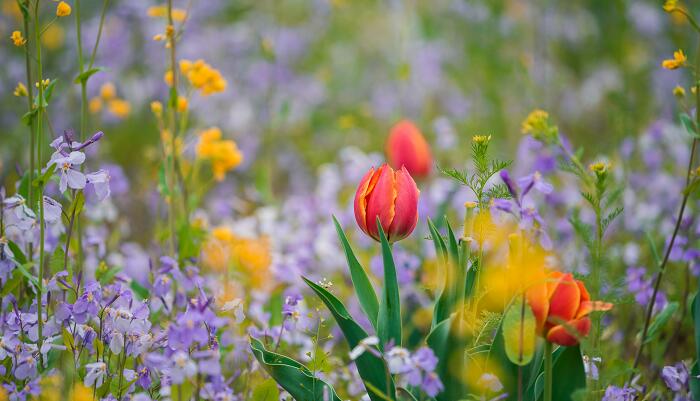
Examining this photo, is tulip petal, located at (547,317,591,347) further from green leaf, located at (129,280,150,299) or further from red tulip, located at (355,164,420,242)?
green leaf, located at (129,280,150,299)

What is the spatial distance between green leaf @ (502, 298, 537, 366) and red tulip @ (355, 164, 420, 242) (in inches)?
9.2

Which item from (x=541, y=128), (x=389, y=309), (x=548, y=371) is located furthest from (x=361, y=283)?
(x=541, y=128)

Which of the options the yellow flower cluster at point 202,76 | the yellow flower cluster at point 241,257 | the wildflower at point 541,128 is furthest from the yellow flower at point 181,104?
the wildflower at point 541,128

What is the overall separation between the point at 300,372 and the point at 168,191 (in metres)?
0.68

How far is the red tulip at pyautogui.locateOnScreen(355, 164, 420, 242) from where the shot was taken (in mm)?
1142

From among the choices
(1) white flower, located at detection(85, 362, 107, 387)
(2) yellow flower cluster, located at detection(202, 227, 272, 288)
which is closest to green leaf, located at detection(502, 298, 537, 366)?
(1) white flower, located at detection(85, 362, 107, 387)

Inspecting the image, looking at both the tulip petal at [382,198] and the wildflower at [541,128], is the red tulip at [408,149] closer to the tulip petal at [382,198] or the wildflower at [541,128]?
the wildflower at [541,128]

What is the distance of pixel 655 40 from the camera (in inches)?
166

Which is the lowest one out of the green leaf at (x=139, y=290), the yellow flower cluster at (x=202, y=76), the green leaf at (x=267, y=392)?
the green leaf at (x=139, y=290)

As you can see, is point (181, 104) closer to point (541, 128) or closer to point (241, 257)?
point (241, 257)

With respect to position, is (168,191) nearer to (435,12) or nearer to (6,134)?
(6,134)

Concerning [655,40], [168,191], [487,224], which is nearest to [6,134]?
[168,191]

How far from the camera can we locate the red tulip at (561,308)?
0.98m

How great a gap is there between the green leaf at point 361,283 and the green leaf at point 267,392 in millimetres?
200
